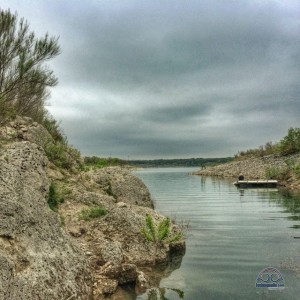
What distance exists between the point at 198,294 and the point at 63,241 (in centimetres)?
344

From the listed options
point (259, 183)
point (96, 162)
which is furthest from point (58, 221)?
point (259, 183)

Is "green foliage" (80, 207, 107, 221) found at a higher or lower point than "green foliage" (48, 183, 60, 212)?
lower

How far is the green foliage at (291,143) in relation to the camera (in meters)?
62.4

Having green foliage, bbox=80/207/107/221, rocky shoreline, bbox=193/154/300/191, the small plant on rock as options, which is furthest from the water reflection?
rocky shoreline, bbox=193/154/300/191

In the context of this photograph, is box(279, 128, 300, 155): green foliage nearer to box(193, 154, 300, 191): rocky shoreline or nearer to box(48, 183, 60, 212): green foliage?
box(193, 154, 300, 191): rocky shoreline

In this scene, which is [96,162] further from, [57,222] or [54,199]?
[57,222]

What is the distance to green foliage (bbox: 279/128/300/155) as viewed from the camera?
205 feet

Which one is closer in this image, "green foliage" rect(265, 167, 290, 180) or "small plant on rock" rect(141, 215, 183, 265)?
"small plant on rock" rect(141, 215, 183, 265)

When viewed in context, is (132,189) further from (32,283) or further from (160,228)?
(32,283)

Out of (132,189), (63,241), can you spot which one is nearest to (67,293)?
(63,241)

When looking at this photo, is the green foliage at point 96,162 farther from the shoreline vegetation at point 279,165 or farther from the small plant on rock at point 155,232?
the shoreline vegetation at point 279,165

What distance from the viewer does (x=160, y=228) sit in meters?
11.3

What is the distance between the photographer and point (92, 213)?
40.4 ft

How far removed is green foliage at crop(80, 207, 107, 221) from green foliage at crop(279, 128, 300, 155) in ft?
182
